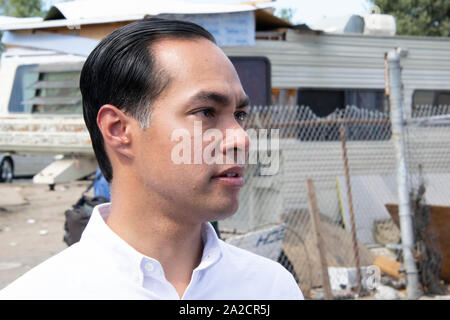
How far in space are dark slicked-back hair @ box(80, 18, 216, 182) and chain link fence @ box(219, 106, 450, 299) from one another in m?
5.70

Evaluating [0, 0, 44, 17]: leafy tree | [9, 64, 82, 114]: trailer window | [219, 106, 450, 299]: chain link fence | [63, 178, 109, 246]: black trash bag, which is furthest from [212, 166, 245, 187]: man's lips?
[0, 0, 44, 17]: leafy tree

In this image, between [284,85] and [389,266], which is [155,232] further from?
[284,85]

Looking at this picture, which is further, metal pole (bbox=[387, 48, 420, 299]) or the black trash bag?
metal pole (bbox=[387, 48, 420, 299])

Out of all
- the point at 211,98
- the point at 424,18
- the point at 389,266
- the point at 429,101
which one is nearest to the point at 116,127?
the point at 211,98

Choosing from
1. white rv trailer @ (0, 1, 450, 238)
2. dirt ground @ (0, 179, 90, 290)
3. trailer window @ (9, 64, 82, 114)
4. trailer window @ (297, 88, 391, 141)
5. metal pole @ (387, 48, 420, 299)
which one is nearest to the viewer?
metal pole @ (387, 48, 420, 299)

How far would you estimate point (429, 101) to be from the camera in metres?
10.3

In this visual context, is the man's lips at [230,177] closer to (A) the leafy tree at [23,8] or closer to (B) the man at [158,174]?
(B) the man at [158,174]

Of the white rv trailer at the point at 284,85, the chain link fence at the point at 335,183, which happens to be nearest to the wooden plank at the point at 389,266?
the chain link fence at the point at 335,183

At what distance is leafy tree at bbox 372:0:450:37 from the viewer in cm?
1688

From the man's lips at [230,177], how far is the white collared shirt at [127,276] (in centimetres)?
23

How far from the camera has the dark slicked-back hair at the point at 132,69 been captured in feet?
4.70

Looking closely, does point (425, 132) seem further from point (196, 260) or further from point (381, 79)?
point (196, 260)

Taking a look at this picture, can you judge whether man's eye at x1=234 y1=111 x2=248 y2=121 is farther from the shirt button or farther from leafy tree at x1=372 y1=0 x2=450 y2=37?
leafy tree at x1=372 y1=0 x2=450 y2=37
